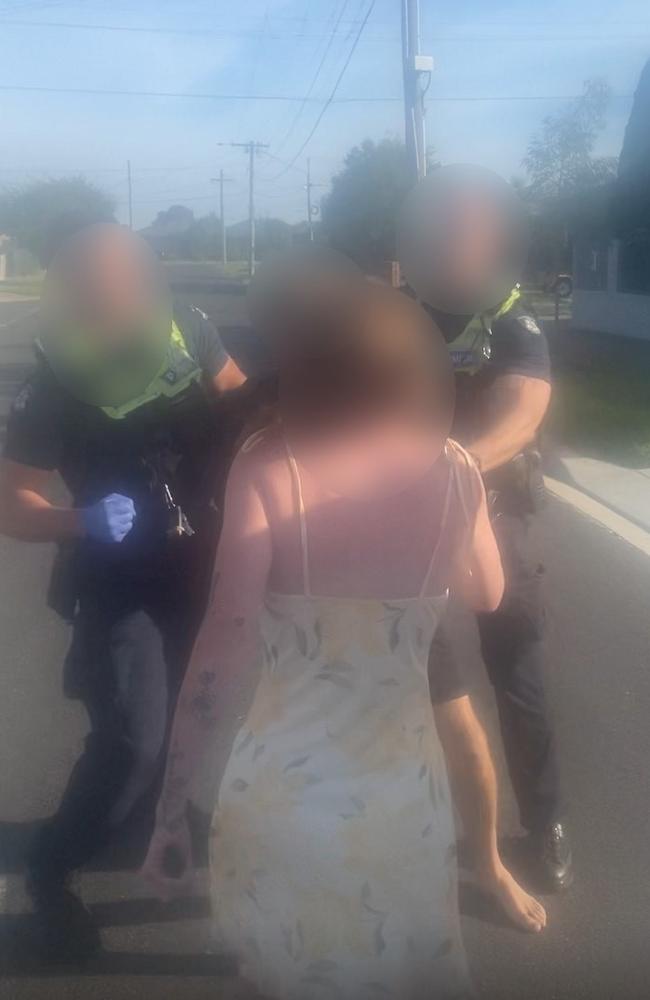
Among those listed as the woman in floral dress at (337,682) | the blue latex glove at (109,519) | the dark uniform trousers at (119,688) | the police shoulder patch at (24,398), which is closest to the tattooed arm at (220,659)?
the woman in floral dress at (337,682)

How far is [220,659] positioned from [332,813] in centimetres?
30

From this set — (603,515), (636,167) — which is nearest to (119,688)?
(603,515)

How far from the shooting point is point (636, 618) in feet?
19.9

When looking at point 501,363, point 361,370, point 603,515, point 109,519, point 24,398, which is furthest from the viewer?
point 603,515

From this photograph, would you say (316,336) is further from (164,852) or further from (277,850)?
(164,852)

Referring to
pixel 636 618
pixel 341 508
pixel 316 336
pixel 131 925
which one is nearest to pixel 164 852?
pixel 341 508

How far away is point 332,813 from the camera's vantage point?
1862 mm

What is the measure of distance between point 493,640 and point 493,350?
76cm

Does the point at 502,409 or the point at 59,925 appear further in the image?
the point at 59,925

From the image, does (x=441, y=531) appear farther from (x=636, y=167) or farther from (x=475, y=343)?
(x=636, y=167)

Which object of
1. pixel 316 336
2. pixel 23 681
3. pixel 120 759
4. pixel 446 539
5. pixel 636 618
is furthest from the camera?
pixel 636 618

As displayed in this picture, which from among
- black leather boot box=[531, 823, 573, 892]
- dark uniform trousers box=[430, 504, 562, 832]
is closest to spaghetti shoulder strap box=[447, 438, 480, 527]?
dark uniform trousers box=[430, 504, 562, 832]

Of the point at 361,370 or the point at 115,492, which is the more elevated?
the point at 361,370

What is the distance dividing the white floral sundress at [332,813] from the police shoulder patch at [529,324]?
1202 millimetres
